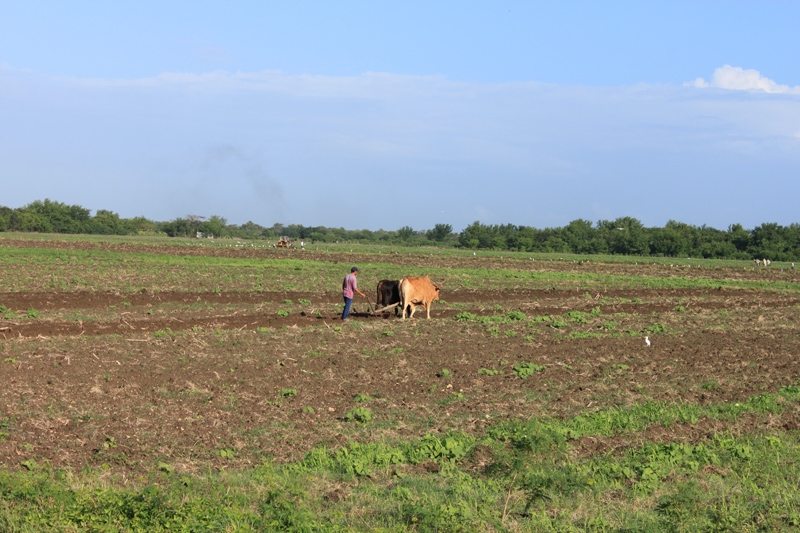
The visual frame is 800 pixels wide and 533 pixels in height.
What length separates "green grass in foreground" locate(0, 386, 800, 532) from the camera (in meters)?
7.40

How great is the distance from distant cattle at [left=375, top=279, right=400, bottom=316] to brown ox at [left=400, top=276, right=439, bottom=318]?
345mm

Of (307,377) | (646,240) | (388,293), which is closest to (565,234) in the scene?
(646,240)

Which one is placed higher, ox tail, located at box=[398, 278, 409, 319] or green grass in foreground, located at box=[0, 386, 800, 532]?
ox tail, located at box=[398, 278, 409, 319]

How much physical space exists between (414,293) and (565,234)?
324 ft

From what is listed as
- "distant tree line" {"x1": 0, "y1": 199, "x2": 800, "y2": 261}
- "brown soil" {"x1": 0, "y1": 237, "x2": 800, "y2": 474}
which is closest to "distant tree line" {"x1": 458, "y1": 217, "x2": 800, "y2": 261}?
"distant tree line" {"x1": 0, "y1": 199, "x2": 800, "y2": 261}

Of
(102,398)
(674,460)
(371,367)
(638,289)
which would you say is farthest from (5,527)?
(638,289)

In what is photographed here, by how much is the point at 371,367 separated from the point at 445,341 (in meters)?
3.85

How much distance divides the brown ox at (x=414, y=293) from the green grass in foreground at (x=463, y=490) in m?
12.3

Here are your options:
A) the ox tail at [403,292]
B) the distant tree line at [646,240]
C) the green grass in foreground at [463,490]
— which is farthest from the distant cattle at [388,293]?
the distant tree line at [646,240]

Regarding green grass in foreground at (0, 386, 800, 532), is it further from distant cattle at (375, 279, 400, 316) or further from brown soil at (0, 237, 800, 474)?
distant cattle at (375, 279, 400, 316)

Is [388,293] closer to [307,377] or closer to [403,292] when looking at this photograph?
[403,292]

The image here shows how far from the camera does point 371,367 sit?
626 inches

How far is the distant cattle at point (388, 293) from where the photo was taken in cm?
2445

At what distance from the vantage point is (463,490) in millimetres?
8906
